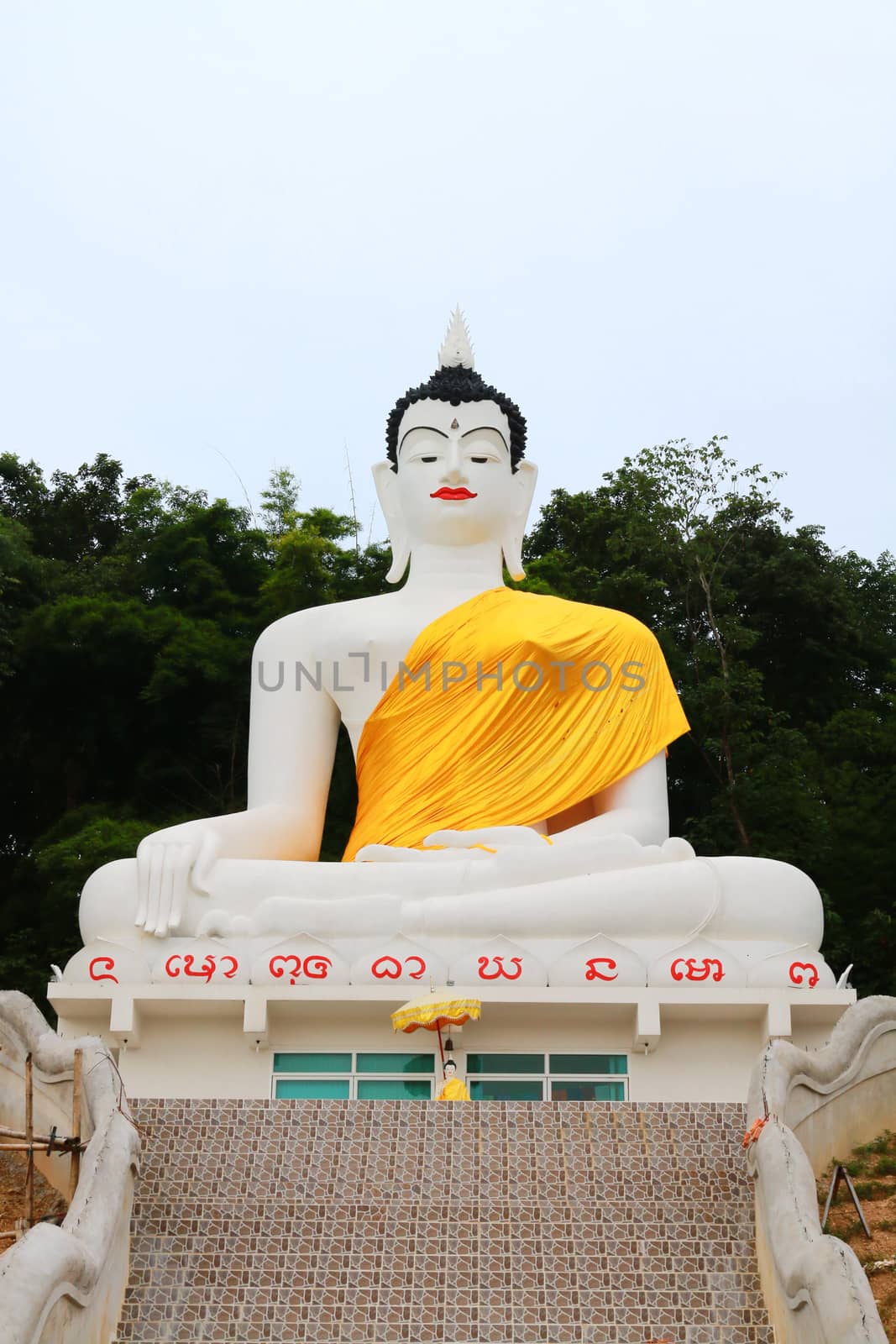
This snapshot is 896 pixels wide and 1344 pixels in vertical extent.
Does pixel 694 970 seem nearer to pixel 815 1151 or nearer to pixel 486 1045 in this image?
pixel 486 1045

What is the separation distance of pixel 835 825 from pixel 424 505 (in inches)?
213

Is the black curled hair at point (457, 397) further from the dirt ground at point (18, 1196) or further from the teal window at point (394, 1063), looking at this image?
the dirt ground at point (18, 1196)

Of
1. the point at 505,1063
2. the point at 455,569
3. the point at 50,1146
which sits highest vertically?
the point at 455,569

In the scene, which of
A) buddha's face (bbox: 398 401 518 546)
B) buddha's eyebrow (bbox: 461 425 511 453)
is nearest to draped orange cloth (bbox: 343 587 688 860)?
buddha's face (bbox: 398 401 518 546)

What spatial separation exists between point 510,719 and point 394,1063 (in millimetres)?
2541

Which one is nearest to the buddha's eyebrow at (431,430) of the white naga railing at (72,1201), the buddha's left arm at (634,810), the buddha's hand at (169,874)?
the buddha's left arm at (634,810)

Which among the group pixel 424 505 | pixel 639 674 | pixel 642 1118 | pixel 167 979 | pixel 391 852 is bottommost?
pixel 642 1118

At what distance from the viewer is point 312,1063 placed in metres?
10.1

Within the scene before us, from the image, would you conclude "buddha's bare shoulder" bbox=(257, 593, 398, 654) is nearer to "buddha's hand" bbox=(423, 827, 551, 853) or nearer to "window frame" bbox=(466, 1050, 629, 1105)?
"buddha's hand" bbox=(423, 827, 551, 853)

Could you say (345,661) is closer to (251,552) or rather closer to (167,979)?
(167,979)

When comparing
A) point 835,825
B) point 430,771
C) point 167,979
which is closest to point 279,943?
point 167,979

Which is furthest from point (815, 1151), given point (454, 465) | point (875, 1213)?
point (454, 465)

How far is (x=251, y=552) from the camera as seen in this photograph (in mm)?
18656

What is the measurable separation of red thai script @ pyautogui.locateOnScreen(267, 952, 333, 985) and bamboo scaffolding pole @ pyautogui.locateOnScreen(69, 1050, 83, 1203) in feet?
8.23
